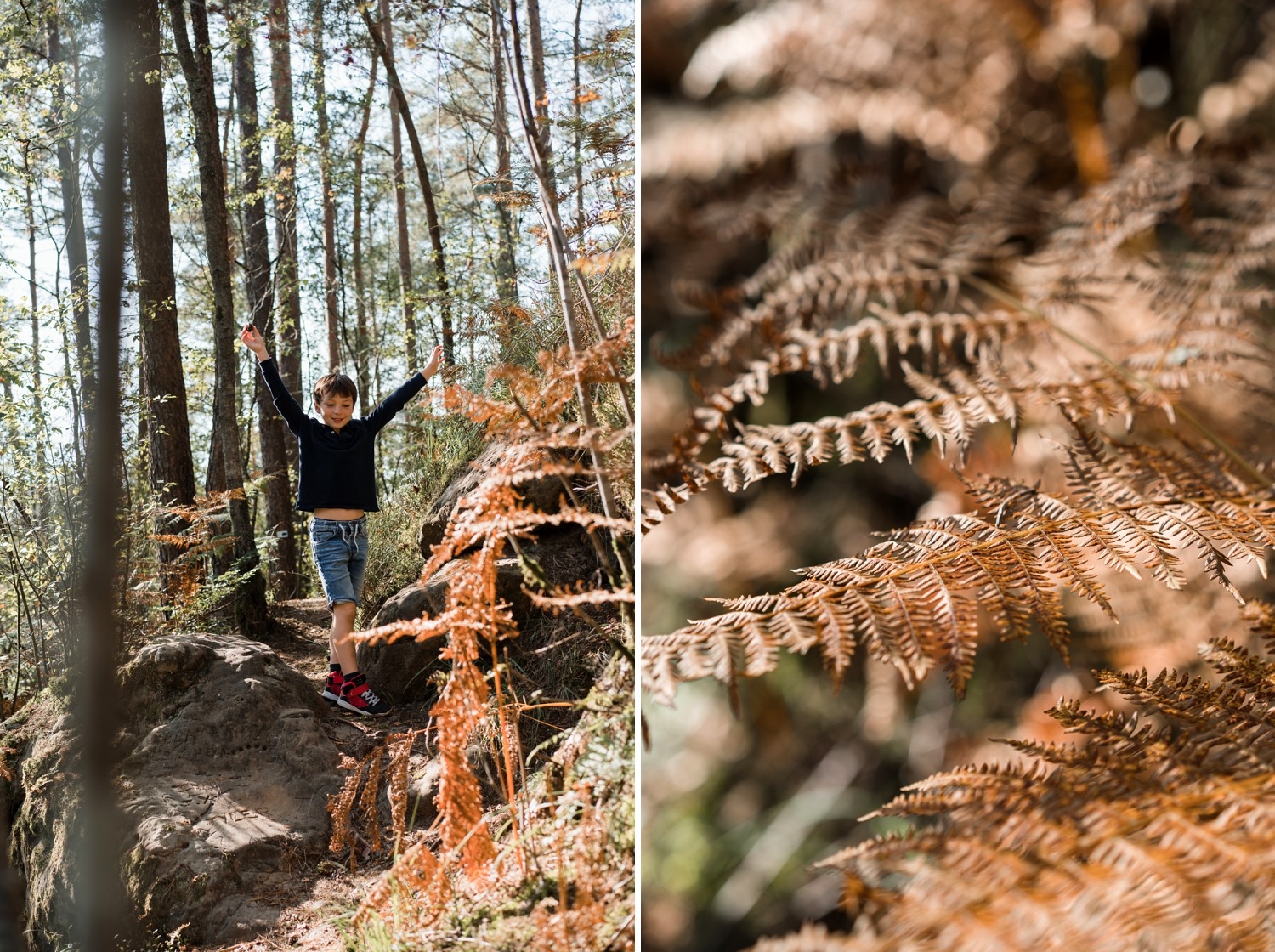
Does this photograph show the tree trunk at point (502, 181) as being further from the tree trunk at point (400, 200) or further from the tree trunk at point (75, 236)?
the tree trunk at point (75, 236)

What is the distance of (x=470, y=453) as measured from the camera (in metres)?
0.90

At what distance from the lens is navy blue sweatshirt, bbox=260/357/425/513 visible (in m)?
0.92

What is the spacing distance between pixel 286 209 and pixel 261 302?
0.12 m

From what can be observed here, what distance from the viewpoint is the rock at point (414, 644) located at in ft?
2.81

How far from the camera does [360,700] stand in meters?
0.91

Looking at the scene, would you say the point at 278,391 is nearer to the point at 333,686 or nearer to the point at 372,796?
the point at 333,686

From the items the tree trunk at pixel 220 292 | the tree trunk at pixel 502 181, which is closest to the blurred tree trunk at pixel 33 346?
the tree trunk at pixel 220 292

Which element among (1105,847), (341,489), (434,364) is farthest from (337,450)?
(1105,847)

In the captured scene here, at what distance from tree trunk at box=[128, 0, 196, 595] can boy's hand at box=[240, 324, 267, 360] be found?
8 cm

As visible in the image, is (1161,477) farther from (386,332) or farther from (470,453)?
(386,332)

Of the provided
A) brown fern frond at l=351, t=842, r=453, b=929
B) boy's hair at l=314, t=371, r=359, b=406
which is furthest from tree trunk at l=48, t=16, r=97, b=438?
brown fern frond at l=351, t=842, r=453, b=929

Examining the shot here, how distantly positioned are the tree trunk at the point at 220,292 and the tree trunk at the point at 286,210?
0.06 m

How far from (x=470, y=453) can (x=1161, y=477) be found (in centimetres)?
71

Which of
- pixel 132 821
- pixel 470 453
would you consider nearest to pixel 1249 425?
pixel 470 453
